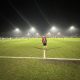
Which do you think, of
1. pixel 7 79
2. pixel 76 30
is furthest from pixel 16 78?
pixel 76 30

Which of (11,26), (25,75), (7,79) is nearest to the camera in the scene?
(7,79)

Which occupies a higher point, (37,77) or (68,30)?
(68,30)

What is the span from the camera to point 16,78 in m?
5.45

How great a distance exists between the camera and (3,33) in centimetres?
9275

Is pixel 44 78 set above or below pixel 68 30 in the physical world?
below

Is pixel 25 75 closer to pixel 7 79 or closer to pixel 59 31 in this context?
pixel 7 79

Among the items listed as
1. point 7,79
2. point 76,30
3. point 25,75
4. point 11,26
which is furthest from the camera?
point 11,26

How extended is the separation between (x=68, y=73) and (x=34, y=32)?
3624 inches

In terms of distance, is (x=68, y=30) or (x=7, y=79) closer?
(x=7, y=79)

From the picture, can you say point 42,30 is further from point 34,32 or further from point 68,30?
point 68,30

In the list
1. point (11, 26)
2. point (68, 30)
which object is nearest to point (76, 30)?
point (68, 30)

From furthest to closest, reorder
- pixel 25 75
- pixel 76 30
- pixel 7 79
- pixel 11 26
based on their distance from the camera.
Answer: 1. pixel 11 26
2. pixel 76 30
3. pixel 25 75
4. pixel 7 79

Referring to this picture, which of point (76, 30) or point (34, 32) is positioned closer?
point (76, 30)

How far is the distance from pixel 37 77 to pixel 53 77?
0.72 meters
